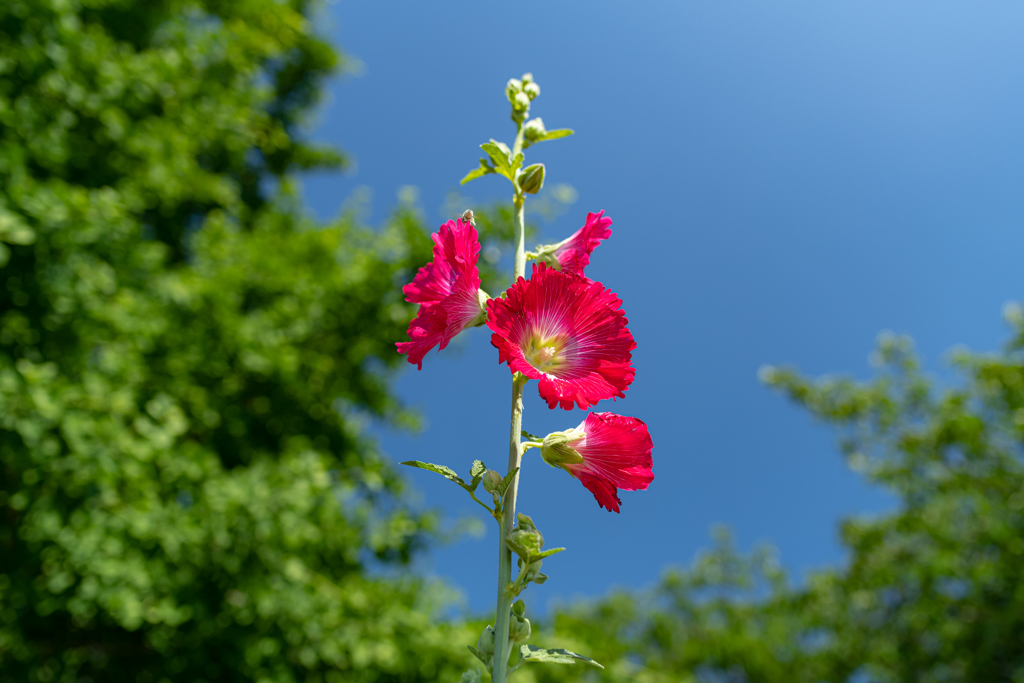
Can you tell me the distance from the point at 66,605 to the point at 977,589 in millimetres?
7844

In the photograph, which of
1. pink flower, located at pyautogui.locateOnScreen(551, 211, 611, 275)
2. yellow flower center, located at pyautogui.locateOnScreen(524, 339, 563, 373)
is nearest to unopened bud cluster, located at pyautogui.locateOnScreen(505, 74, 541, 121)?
pink flower, located at pyautogui.locateOnScreen(551, 211, 611, 275)

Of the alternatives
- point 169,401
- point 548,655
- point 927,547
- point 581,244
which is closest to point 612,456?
point 548,655

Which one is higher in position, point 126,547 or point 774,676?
point 774,676

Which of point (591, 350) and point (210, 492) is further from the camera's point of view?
point (210, 492)

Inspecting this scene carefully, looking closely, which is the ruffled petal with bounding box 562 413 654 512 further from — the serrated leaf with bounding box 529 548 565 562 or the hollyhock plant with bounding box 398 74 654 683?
the serrated leaf with bounding box 529 548 565 562

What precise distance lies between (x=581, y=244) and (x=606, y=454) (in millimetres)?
396

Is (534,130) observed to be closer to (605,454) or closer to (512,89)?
(512,89)

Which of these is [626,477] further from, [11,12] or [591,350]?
[11,12]

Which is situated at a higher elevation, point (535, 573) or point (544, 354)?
point (544, 354)

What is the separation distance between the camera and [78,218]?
9.80 ft

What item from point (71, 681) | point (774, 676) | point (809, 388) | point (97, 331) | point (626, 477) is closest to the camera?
point (626, 477)

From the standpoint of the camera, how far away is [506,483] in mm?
803

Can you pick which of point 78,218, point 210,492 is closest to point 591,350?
point 210,492

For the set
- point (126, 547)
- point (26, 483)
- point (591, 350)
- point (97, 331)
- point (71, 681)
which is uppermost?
point (97, 331)
